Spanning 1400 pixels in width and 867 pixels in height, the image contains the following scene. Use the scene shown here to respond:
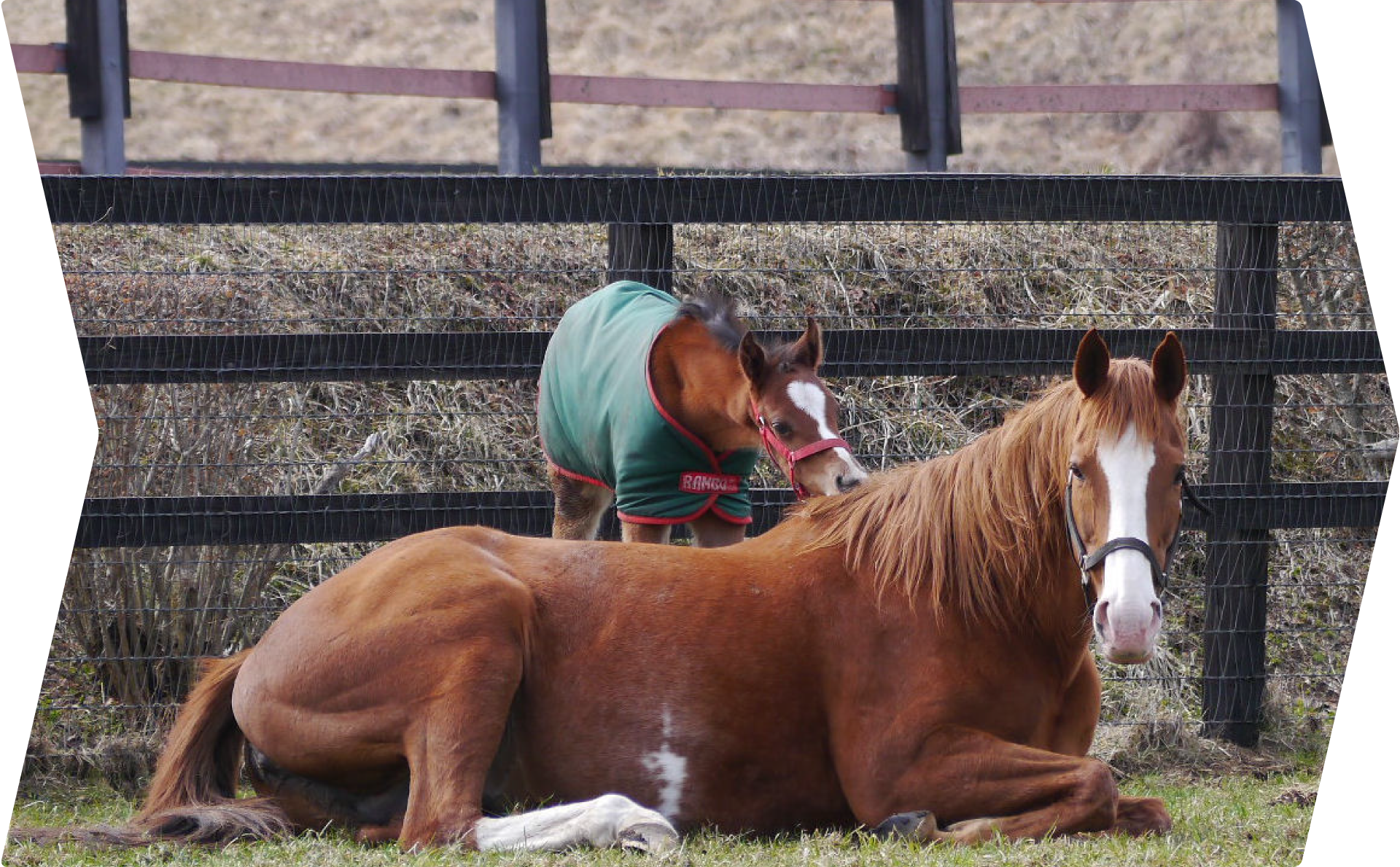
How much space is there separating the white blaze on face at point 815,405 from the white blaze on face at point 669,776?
1.25 meters

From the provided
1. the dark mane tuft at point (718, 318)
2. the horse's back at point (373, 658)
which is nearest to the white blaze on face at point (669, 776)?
the horse's back at point (373, 658)

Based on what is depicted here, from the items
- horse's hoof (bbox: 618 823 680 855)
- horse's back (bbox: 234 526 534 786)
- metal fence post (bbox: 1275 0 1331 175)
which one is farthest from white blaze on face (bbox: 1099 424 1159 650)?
metal fence post (bbox: 1275 0 1331 175)

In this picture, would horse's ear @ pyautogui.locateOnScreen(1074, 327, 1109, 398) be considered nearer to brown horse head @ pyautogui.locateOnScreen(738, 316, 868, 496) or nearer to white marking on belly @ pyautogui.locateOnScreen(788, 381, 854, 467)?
brown horse head @ pyautogui.locateOnScreen(738, 316, 868, 496)

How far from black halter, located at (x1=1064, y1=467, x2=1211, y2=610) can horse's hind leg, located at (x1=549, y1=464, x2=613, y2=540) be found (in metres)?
2.12

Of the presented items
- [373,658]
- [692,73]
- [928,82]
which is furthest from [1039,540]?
[692,73]

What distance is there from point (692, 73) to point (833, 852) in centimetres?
1548

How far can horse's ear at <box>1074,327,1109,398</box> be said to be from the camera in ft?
11.4

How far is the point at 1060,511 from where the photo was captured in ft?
12.3

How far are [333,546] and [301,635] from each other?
8.54ft

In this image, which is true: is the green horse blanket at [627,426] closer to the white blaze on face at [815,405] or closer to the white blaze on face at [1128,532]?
the white blaze on face at [815,405]

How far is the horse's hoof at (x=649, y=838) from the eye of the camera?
341 centimetres

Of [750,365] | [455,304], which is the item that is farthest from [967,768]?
[455,304]

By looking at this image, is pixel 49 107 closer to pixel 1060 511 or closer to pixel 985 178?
pixel 985 178

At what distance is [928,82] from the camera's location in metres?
8.41
